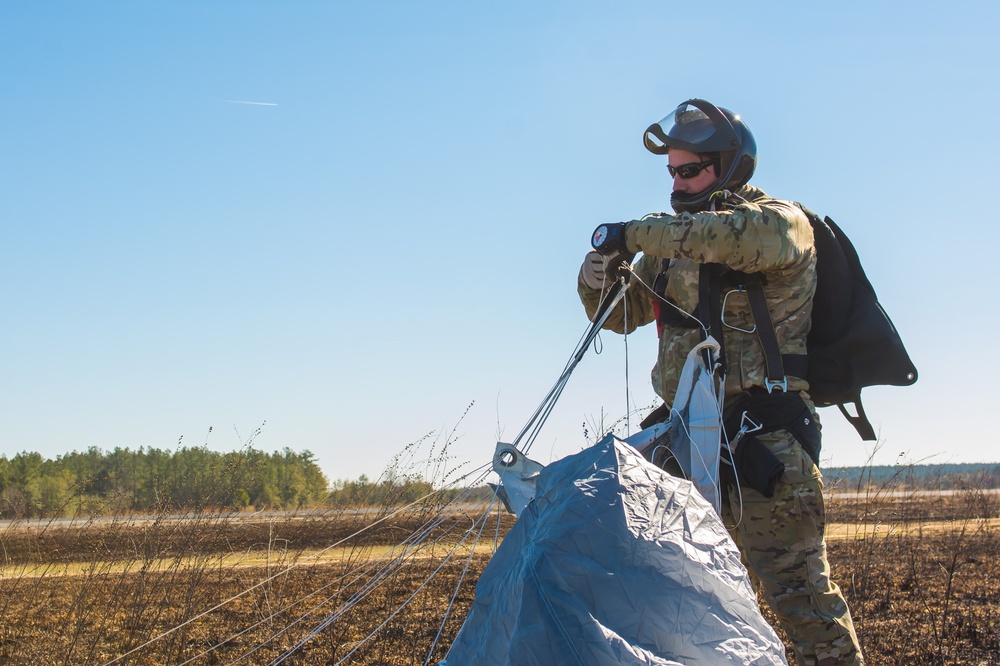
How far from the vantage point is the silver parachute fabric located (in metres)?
2.01

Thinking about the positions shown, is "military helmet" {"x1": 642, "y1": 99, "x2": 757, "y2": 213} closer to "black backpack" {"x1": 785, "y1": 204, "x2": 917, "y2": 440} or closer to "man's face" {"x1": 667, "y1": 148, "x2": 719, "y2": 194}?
"man's face" {"x1": 667, "y1": 148, "x2": 719, "y2": 194}

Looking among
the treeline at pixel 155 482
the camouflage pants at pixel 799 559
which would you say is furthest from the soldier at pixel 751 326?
the treeline at pixel 155 482

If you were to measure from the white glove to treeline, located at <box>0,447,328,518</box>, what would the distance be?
2.37 metres

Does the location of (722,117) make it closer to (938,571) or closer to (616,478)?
(616,478)

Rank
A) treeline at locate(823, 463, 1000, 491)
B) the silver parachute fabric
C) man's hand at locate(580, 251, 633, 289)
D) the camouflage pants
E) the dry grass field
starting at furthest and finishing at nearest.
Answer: treeline at locate(823, 463, 1000, 491) → the dry grass field → man's hand at locate(580, 251, 633, 289) → the camouflage pants → the silver parachute fabric

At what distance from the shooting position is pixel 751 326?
3230 millimetres

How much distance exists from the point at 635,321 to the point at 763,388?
745 millimetres

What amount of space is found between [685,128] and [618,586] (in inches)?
77.6

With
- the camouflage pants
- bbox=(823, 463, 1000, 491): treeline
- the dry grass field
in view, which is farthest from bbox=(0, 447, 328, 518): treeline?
bbox=(823, 463, 1000, 491): treeline

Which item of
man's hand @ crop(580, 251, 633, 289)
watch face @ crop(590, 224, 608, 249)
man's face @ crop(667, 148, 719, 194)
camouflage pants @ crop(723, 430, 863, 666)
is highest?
man's face @ crop(667, 148, 719, 194)

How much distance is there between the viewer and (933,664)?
4320 mm

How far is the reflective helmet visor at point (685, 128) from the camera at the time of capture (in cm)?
341

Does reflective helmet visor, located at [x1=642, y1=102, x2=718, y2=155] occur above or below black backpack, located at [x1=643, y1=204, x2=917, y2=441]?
above

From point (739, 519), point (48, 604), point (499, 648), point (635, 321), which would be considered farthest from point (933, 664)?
point (48, 604)
